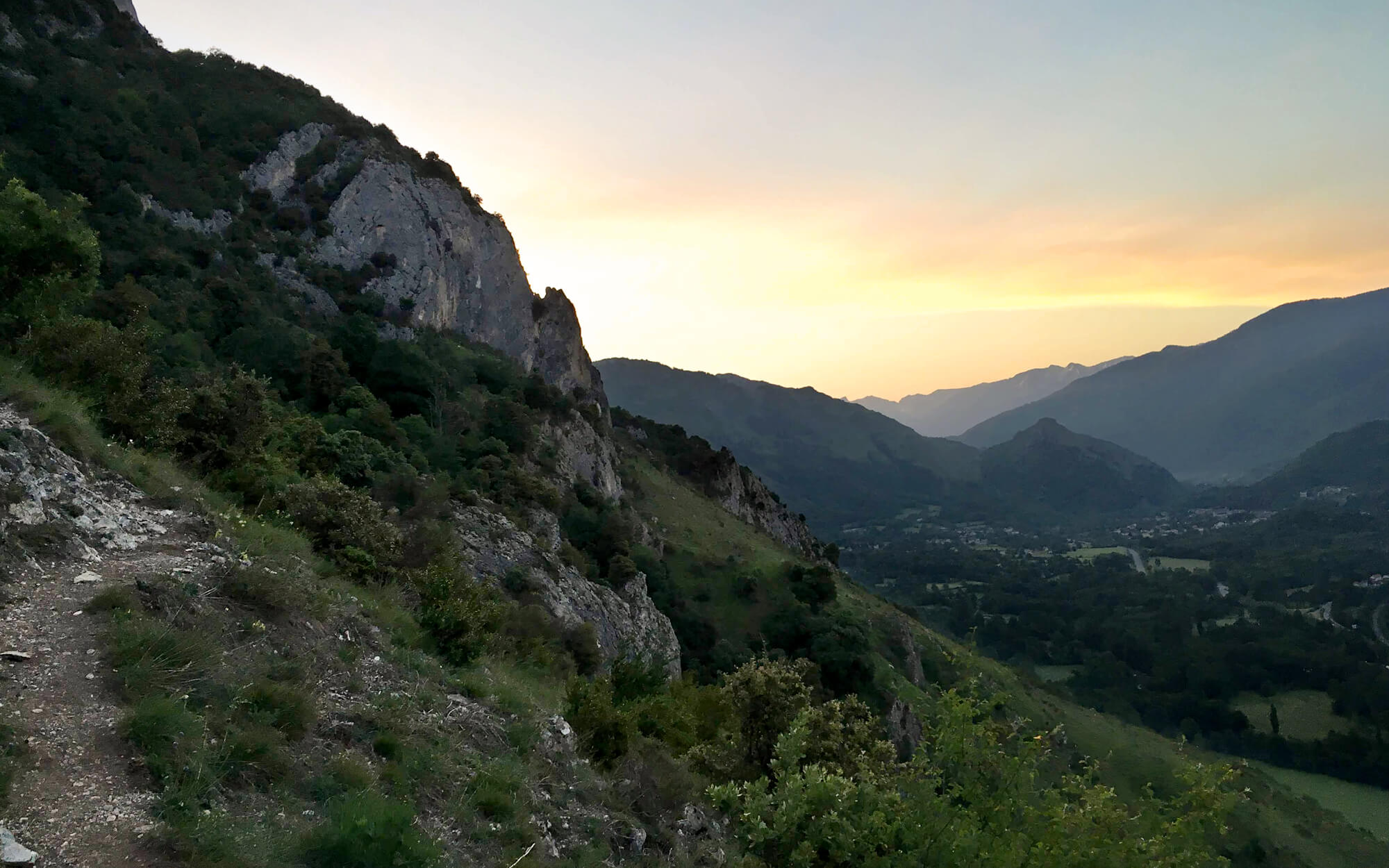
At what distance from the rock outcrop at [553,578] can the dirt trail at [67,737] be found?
12.9m

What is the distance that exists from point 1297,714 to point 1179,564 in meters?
99.9

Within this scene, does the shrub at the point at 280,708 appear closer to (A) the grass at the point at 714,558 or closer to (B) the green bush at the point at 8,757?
(B) the green bush at the point at 8,757

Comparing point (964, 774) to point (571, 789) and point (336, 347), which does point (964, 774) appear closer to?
point (571, 789)

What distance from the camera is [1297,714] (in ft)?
311

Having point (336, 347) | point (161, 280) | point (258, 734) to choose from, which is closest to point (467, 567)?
point (258, 734)

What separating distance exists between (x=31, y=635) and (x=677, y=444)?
249 feet

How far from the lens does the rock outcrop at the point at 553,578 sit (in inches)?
955

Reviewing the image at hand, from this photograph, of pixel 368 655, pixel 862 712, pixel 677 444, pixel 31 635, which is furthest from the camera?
pixel 677 444

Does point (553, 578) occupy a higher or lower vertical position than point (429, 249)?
lower

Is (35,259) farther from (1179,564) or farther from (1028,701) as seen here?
(1179,564)

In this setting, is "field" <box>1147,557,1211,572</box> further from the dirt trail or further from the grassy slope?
the dirt trail

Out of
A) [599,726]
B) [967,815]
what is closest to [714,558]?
[599,726]

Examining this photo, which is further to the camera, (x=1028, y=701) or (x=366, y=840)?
(x=1028, y=701)

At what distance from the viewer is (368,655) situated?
10.6 m
